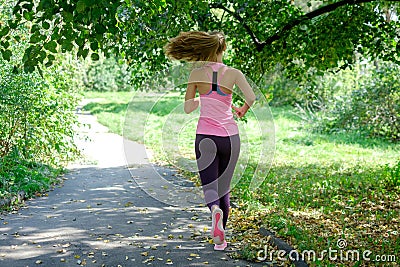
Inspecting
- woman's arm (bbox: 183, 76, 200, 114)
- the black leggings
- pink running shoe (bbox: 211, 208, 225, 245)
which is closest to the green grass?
pink running shoe (bbox: 211, 208, 225, 245)

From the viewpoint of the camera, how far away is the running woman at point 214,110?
513 centimetres

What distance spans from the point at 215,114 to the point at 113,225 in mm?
2548

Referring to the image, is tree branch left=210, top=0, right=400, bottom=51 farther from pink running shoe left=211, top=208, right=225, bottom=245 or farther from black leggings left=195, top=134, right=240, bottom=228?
pink running shoe left=211, top=208, right=225, bottom=245

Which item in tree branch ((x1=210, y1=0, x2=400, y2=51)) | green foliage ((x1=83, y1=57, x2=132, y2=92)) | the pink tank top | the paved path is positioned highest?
green foliage ((x1=83, y1=57, x2=132, y2=92))

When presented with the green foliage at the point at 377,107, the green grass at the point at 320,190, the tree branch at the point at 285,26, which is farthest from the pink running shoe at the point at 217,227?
the green foliage at the point at 377,107

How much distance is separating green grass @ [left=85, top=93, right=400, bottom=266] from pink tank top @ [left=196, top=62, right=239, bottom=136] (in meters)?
→ 1.46

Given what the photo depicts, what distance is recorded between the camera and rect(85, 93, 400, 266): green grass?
6.18m

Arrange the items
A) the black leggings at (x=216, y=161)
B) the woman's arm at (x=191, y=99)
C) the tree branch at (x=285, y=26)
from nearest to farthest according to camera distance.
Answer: the black leggings at (x=216, y=161) < the woman's arm at (x=191, y=99) < the tree branch at (x=285, y=26)

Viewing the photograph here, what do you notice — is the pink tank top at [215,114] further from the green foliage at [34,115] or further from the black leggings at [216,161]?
the green foliage at [34,115]

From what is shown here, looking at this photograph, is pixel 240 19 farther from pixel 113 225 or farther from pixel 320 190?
pixel 113 225

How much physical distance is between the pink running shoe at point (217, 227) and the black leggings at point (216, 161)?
16 cm

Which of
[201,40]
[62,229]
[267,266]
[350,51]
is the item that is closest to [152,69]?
[350,51]

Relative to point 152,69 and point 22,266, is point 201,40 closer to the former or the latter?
point 22,266

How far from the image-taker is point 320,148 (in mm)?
15984
